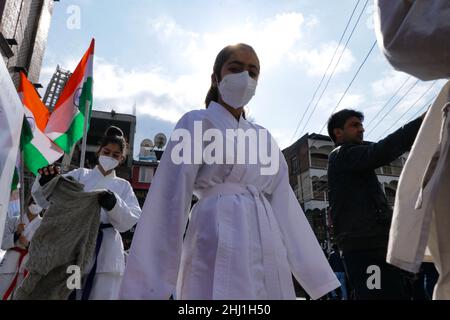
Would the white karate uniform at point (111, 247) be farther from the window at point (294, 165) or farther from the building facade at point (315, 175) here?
the window at point (294, 165)

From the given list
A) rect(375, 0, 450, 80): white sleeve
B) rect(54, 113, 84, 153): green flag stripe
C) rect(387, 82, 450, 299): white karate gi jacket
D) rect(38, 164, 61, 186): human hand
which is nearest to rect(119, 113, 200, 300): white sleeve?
rect(387, 82, 450, 299): white karate gi jacket

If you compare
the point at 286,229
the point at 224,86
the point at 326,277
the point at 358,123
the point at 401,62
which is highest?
the point at 358,123

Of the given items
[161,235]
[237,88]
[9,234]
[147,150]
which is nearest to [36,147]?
[9,234]

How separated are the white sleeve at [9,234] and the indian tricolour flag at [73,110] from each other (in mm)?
1381

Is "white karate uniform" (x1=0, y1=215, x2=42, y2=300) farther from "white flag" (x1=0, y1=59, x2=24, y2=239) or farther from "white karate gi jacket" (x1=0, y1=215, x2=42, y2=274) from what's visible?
"white flag" (x1=0, y1=59, x2=24, y2=239)

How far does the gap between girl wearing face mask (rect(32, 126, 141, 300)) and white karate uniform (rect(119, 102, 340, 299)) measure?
149 cm

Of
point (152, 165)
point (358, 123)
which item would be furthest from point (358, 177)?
point (152, 165)

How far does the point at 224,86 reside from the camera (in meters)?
2.14

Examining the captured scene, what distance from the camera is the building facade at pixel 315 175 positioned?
3109 centimetres

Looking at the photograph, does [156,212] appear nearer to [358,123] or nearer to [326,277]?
[326,277]

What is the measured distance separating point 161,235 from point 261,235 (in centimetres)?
48

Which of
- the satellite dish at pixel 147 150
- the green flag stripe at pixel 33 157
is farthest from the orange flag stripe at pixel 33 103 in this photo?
the satellite dish at pixel 147 150

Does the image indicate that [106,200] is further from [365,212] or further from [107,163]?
[365,212]
